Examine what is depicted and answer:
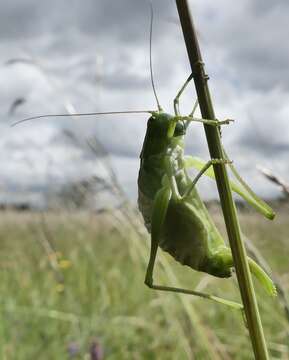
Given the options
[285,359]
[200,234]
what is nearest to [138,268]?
[285,359]

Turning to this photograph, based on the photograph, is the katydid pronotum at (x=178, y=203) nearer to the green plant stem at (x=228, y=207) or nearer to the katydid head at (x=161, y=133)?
the katydid head at (x=161, y=133)

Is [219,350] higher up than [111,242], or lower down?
higher up

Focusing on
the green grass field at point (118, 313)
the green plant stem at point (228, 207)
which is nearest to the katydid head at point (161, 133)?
the green plant stem at point (228, 207)

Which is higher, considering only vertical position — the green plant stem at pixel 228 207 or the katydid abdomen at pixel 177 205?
the green plant stem at pixel 228 207

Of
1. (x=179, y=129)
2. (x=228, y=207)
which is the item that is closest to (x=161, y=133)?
(x=179, y=129)

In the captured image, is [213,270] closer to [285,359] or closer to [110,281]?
[285,359]

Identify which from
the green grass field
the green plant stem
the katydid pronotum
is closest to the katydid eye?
the katydid pronotum
